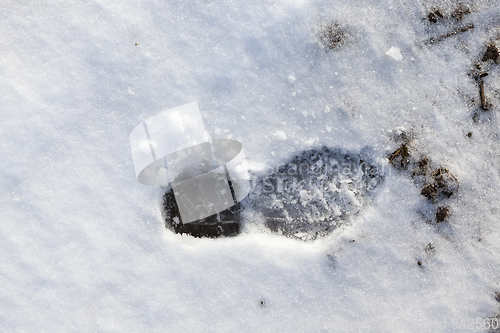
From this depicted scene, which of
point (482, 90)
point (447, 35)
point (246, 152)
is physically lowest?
point (246, 152)

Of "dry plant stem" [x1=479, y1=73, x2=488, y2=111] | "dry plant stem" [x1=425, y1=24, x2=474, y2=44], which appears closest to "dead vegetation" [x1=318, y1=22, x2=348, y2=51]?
"dry plant stem" [x1=425, y1=24, x2=474, y2=44]

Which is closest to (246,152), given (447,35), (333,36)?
(333,36)

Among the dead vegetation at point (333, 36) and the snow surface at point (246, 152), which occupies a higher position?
the dead vegetation at point (333, 36)

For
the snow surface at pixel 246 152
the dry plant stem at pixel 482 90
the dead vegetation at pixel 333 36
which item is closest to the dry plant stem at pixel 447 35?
the snow surface at pixel 246 152

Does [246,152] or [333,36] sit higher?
[333,36]

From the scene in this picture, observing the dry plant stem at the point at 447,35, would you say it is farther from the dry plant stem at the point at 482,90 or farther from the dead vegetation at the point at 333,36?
the dead vegetation at the point at 333,36

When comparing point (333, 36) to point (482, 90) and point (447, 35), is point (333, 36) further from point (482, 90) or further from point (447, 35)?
point (482, 90)

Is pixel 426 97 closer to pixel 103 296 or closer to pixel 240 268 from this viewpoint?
pixel 240 268

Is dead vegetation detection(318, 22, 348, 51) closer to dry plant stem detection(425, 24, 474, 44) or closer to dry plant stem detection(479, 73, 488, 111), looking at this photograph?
dry plant stem detection(425, 24, 474, 44)
